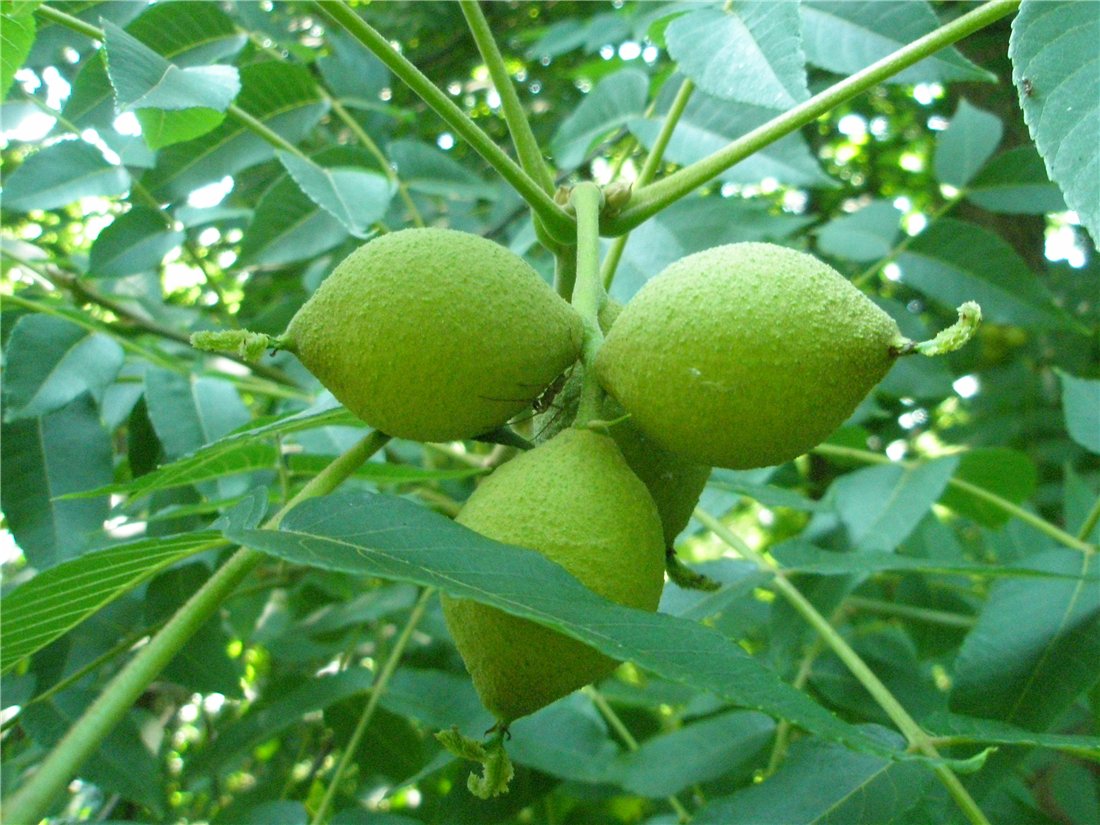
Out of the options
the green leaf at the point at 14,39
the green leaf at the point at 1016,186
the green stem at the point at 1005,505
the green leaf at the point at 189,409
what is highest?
the green leaf at the point at 14,39

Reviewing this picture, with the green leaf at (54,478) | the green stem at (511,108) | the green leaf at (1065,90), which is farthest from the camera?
the green leaf at (54,478)

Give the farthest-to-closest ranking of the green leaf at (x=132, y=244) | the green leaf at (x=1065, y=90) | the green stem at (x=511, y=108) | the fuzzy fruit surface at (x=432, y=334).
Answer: the green leaf at (x=132, y=244) < the green stem at (x=511, y=108) < the fuzzy fruit surface at (x=432, y=334) < the green leaf at (x=1065, y=90)

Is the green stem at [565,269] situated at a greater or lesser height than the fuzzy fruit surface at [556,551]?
greater

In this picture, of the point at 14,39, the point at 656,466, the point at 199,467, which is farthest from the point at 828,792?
the point at 14,39

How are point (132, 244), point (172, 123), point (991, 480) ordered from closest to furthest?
point (172, 123) < point (132, 244) < point (991, 480)

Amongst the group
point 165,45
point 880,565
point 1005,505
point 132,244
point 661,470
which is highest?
point 165,45

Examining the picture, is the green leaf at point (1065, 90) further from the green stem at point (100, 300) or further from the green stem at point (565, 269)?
the green stem at point (100, 300)

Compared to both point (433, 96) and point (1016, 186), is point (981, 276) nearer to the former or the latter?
point (1016, 186)

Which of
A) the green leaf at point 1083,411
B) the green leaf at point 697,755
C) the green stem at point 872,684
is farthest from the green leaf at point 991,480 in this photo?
the green leaf at point 697,755
